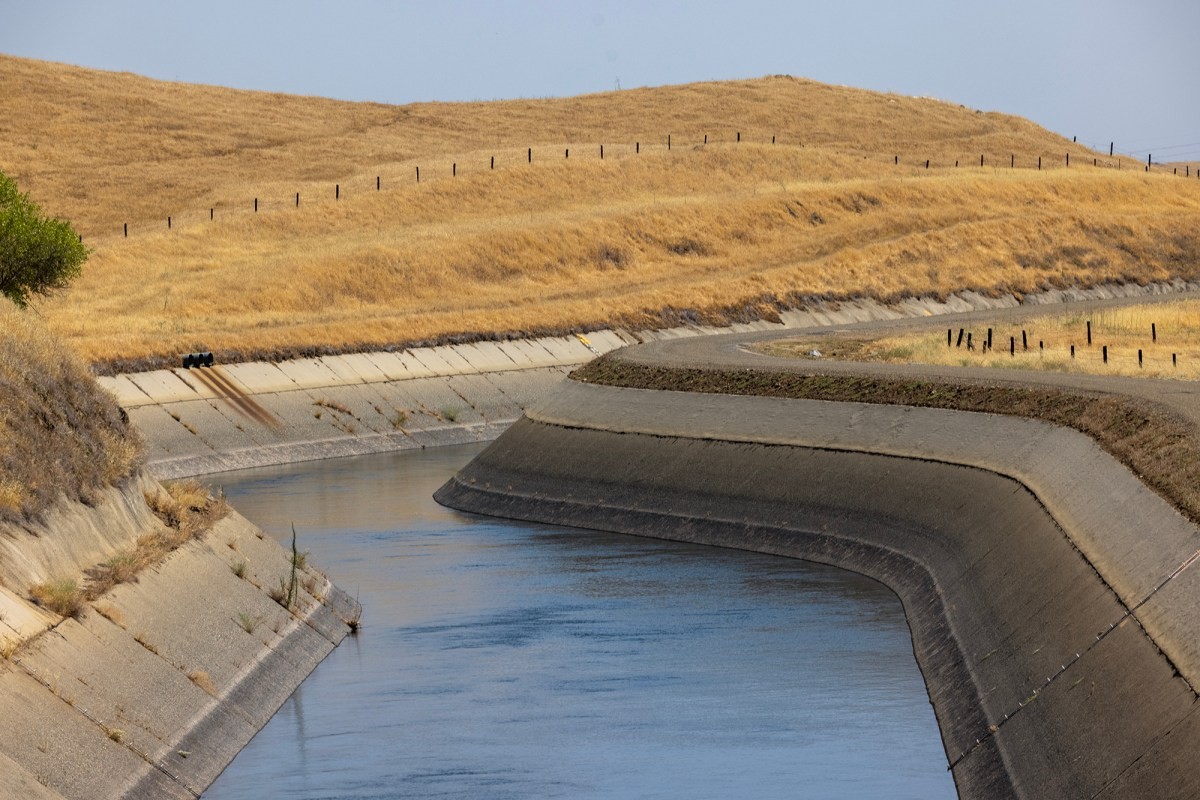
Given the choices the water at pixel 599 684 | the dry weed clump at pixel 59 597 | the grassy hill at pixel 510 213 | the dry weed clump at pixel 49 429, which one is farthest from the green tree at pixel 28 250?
the dry weed clump at pixel 59 597

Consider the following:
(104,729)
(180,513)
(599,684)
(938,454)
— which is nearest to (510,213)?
(938,454)

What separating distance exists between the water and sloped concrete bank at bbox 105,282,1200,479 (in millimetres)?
18025

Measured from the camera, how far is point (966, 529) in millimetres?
34062

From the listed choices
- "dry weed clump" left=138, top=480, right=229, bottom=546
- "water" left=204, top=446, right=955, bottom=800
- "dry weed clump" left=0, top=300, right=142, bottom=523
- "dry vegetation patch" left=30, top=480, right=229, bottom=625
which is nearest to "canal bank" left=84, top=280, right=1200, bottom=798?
"water" left=204, top=446, right=955, bottom=800

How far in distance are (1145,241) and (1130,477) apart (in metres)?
101

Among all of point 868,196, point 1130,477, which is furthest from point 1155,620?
point 868,196

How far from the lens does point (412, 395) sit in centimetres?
7338

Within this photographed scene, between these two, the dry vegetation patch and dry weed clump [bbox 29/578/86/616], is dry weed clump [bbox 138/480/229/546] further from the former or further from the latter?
dry weed clump [bbox 29/578/86/616]

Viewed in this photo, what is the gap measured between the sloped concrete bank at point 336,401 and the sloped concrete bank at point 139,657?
28343mm

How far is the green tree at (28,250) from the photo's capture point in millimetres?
62656

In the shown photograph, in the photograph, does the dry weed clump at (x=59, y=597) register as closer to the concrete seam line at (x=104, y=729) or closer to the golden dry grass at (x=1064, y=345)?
the concrete seam line at (x=104, y=729)

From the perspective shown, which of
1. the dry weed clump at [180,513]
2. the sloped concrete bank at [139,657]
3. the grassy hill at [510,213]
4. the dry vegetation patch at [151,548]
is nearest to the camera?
the sloped concrete bank at [139,657]

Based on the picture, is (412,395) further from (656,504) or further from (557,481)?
(656,504)

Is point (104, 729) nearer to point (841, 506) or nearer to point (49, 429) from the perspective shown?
point (49, 429)
